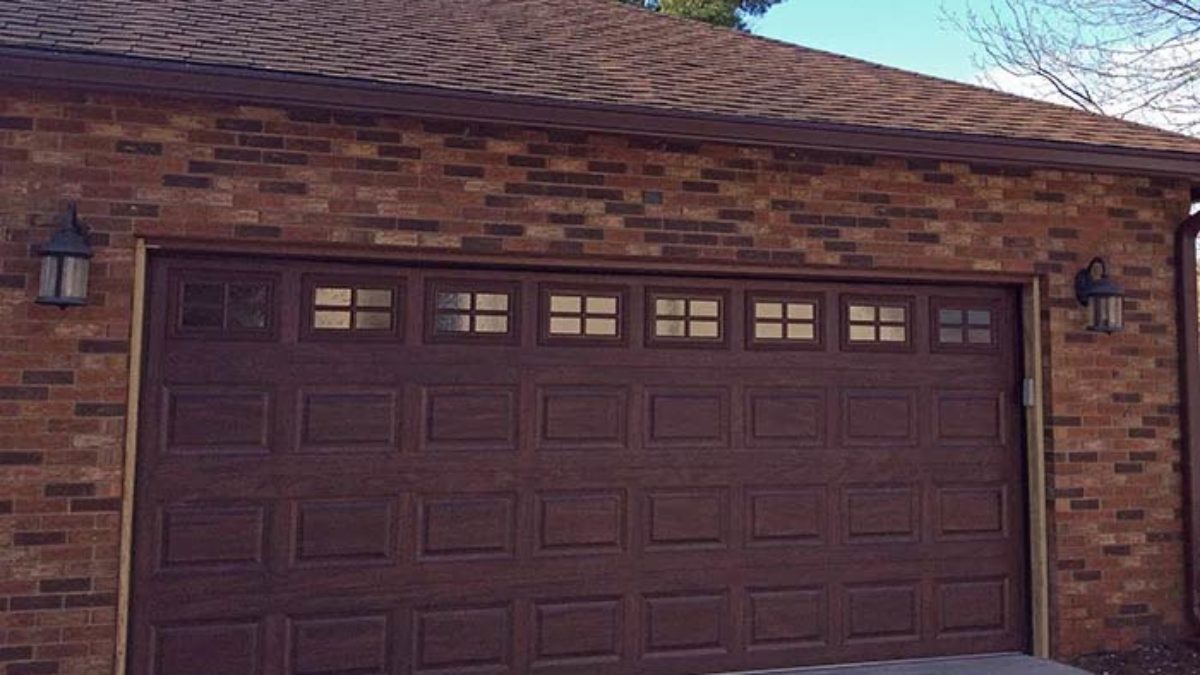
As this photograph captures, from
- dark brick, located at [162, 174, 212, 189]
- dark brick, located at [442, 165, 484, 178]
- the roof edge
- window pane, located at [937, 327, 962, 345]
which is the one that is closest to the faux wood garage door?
window pane, located at [937, 327, 962, 345]

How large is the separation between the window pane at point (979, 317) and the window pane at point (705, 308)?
1579mm

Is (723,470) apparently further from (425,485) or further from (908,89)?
(908,89)

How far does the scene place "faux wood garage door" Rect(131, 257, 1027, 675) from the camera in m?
4.61

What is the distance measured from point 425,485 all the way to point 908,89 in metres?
4.14

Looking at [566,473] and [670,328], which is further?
[670,328]

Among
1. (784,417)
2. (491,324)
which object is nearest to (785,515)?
(784,417)

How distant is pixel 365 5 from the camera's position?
21.6 feet

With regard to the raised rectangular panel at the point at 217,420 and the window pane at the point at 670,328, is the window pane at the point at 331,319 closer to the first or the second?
the raised rectangular panel at the point at 217,420

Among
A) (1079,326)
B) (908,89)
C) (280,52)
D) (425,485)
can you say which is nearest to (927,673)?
(1079,326)

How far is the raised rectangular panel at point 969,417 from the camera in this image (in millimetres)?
5621

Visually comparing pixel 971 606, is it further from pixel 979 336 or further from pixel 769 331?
pixel 769 331

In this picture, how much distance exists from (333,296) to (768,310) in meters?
2.35

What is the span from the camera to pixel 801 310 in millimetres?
5492

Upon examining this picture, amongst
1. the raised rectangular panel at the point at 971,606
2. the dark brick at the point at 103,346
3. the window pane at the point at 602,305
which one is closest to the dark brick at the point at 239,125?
the dark brick at the point at 103,346
